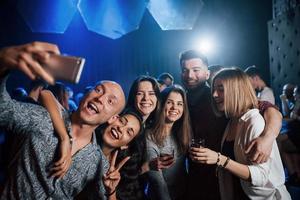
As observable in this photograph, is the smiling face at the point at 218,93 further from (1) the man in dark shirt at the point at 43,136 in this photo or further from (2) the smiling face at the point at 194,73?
(1) the man in dark shirt at the point at 43,136

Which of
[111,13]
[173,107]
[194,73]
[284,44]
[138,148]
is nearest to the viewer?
[138,148]

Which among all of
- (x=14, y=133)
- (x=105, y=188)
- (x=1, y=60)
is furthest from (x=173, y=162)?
(x=1, y=60)

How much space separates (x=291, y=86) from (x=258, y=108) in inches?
137

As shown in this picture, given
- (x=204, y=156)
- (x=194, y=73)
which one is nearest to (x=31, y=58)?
(x=204, y=156)

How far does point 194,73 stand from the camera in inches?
113

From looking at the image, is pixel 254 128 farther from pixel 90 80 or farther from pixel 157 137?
pixel 90 80

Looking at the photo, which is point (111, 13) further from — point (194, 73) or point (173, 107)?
point (173, 107)

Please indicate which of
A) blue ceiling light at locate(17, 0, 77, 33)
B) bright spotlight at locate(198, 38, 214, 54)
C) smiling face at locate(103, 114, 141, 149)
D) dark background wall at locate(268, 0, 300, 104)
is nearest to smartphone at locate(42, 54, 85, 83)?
smiling face at locate(103, 114, 141, 149)

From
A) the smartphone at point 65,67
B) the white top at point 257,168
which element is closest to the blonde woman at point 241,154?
the white top at point 257,168

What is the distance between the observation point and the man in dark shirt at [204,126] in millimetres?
1840

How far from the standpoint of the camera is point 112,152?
7.25ft

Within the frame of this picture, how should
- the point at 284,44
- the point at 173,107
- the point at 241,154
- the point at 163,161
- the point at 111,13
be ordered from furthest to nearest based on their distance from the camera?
the point at 111,13 < the point at 284,44 < the point at 173,107 < the point at 163,161 < the point at 241,154

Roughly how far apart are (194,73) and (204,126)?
0.60 m

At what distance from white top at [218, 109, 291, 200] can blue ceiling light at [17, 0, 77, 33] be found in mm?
7126
